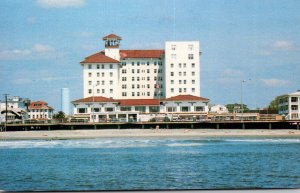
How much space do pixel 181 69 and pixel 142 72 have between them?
7965mm

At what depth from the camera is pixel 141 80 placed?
7012 centimetres

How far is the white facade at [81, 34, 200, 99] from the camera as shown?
64562 millimetres

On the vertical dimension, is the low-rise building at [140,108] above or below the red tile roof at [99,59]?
below

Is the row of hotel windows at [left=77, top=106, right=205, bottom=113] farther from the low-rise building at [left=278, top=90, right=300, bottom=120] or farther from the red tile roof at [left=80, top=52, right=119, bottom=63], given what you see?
the low-rise building at [left=278, top=90, right=300, bottom=120]

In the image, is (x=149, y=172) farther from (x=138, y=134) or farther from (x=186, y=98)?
(x=186, y=98)

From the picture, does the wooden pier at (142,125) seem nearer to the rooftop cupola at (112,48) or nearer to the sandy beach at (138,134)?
the sandy beach at (138,134)

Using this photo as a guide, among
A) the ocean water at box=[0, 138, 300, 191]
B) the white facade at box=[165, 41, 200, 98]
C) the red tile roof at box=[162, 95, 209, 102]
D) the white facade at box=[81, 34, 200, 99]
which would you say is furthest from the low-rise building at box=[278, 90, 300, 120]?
the ocean water at box=[0, 138, 300, 191]

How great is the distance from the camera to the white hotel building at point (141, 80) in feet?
203

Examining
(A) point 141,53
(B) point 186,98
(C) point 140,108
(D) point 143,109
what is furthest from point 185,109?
(A) point 141,53

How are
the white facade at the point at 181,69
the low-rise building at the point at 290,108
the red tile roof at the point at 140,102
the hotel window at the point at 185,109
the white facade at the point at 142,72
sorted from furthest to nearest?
the white facade at the point at 142,72 < the white facade at the point at 181,69 < the red tile roof at the point at 140,102 < the hotel window at the point at 185,109 < the low-rise building at the point at 290,108

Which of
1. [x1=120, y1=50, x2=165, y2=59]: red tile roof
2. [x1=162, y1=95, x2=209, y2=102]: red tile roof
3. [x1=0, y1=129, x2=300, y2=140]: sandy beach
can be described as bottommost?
[x1=0, y1=129, x2=300, y2=140]: sandy beach

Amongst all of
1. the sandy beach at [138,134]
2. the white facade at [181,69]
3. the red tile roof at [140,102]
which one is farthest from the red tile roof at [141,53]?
the sandy beach at [138,134]

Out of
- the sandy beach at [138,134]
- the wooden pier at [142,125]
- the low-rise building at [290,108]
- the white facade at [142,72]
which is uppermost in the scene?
the white facade at [142,72]

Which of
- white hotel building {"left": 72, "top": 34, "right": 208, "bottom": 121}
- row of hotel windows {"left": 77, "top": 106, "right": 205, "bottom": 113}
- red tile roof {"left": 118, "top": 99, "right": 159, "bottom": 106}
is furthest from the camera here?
red tile roof {"left": 118, "top": 99, "right": 159, "bottom": 106}
